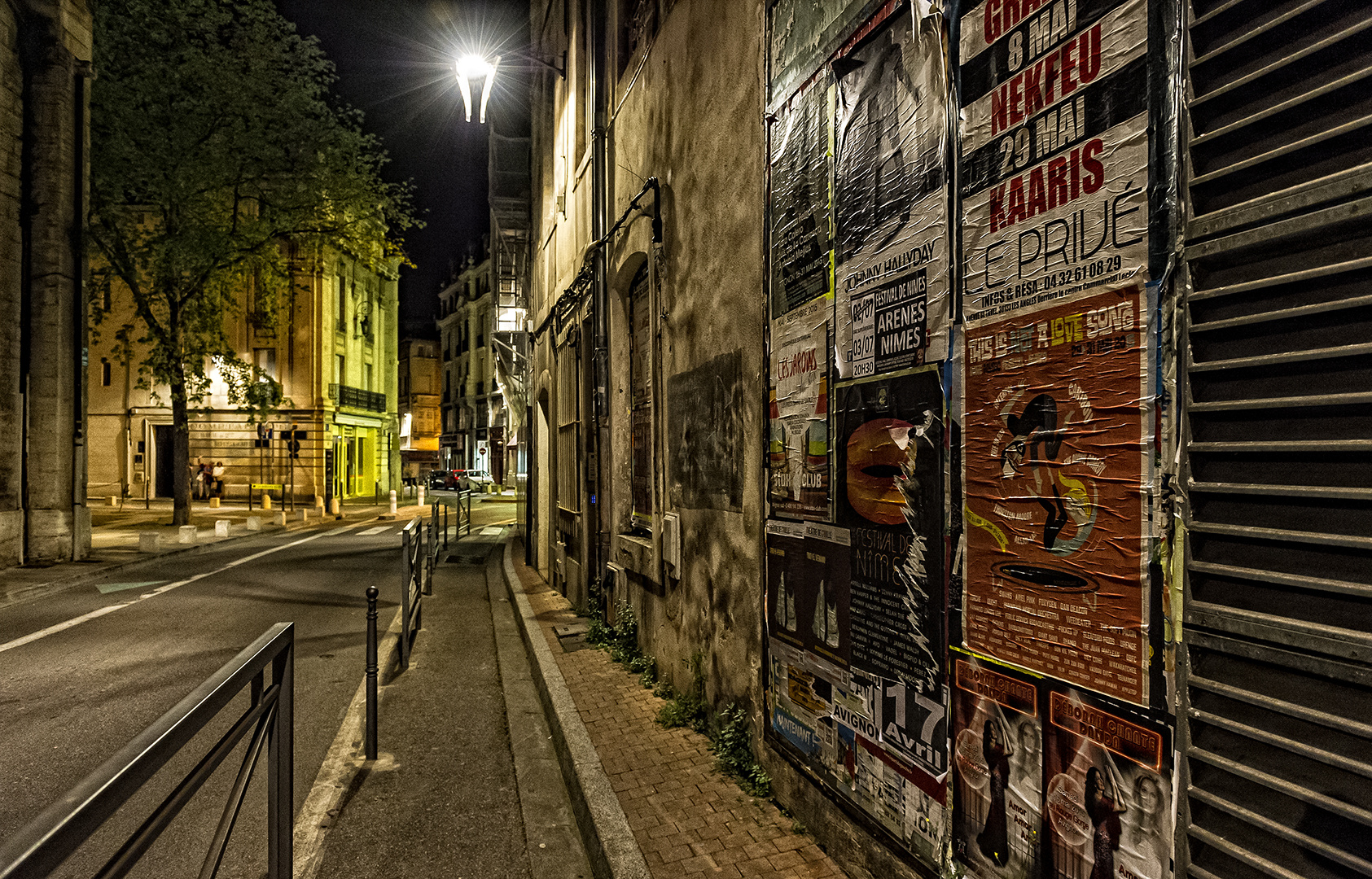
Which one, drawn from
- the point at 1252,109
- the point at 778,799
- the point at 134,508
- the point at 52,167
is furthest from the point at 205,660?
the point at 134,508

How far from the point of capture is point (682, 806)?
3867 millimetres

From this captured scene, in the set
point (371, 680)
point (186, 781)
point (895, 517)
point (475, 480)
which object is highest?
point (895, 517)

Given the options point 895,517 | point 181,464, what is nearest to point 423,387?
point 181,464

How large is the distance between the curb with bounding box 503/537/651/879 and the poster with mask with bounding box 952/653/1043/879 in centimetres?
153

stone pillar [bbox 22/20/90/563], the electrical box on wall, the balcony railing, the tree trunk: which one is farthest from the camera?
the balcony railing

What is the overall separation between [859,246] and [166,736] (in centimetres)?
311

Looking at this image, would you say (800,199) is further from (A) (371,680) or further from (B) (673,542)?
(A) (371,680)

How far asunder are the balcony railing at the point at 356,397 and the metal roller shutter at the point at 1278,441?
37.0 m

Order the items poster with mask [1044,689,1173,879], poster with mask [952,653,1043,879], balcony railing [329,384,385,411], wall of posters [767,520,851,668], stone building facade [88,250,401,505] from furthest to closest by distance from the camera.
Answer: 1. balcony railing [329,384,385,411]
2. stone building facade [88,250,401,505]
3. wall of posters [767,520,851,668]
4. poster with mask [952,653,1043,879]
5. poster with mask [1044,689,1173,879]

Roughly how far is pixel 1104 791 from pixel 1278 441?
1.14 metres

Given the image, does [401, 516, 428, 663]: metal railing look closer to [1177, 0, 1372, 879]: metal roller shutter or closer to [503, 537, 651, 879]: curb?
[503, 537, 651, 879]: curb

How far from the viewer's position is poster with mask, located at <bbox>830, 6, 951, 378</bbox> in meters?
2.78

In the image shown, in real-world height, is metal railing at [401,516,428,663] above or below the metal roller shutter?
below

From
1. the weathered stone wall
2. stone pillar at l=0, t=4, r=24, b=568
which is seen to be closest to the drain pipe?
the weathered stone wall
